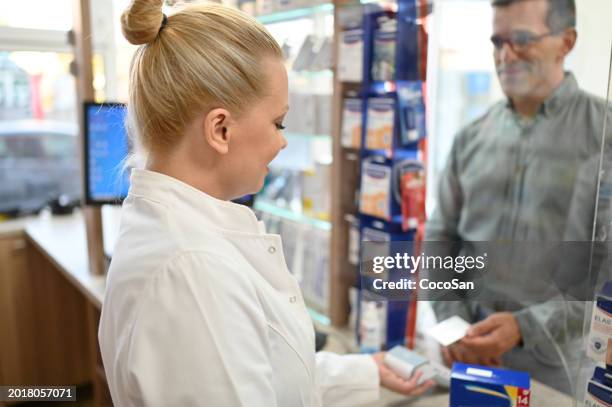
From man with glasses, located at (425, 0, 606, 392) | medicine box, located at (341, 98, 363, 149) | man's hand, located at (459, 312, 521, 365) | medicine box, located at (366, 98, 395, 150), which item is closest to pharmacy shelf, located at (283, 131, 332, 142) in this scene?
medicine box, located at (341, 98, 363, 149)

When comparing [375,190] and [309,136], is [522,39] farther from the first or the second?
[309,136]

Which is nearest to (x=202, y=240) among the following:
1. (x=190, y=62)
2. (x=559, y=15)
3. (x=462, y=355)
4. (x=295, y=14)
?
(x=190, y=62)

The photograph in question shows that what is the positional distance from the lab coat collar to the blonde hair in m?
0.06

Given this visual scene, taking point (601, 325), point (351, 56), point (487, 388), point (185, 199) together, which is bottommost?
point (487, 388)

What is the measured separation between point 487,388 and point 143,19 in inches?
36.2

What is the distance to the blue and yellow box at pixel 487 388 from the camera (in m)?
1.00

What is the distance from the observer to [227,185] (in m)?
0.88

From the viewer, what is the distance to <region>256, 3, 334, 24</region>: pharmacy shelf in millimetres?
1882

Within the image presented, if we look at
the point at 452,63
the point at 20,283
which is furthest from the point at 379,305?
the point at 452,63

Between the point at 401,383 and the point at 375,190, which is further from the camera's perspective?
the point at 375,190

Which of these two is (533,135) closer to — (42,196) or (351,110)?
(351,110)

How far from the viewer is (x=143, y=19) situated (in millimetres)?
805

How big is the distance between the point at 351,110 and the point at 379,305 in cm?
68

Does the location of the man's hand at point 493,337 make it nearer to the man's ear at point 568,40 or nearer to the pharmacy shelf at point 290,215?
the man's ear at point 568,40
